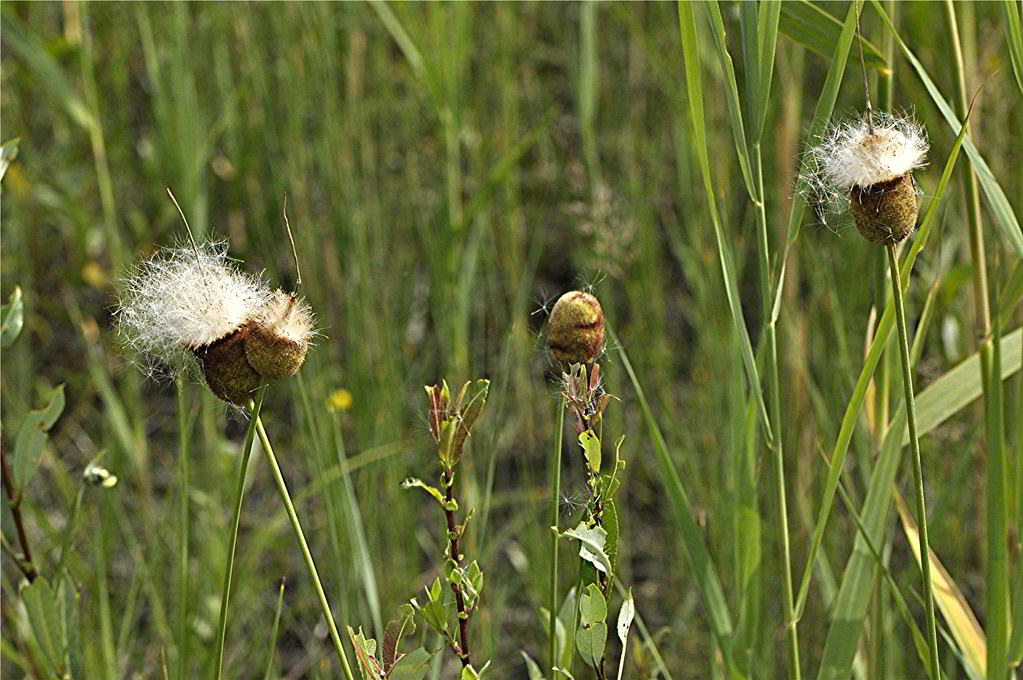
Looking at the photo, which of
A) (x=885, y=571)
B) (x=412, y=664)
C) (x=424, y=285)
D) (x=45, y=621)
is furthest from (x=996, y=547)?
(x=424, y=285)

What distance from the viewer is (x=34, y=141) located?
83.8 inches

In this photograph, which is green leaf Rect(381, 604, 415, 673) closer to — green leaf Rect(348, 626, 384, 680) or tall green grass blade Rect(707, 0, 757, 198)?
green leaf Rect(348, 626, 384, 680)

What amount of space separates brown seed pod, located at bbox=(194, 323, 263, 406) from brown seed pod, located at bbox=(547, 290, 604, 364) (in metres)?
0.14

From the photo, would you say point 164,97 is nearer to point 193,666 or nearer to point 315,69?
point 315,69

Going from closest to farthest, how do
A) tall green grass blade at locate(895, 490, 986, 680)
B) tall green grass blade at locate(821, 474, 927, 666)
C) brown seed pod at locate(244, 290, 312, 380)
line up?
brown seed pod at locate(244, 290, 312, 380)
tall green grass blade at locate(821, 474, 927, 666)
tall green grass blade at locate(895, 490, 986, 680)

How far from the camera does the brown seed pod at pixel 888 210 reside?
56 cm

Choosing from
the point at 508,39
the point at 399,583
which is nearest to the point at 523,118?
the point at 508,39

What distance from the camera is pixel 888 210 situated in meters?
0.56

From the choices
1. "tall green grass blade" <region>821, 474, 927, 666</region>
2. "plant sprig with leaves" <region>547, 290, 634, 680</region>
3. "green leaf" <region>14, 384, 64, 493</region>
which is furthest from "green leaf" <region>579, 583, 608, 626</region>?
"green leaf" <region>14, 384, 64, 493</region>

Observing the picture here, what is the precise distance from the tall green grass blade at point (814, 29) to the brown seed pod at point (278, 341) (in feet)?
1.49

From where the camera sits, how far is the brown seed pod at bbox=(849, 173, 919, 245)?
1.84 ft

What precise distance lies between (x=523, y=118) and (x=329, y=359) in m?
0.72

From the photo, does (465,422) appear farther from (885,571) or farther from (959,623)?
(959,623)

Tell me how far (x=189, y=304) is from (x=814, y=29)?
19.8 inches
